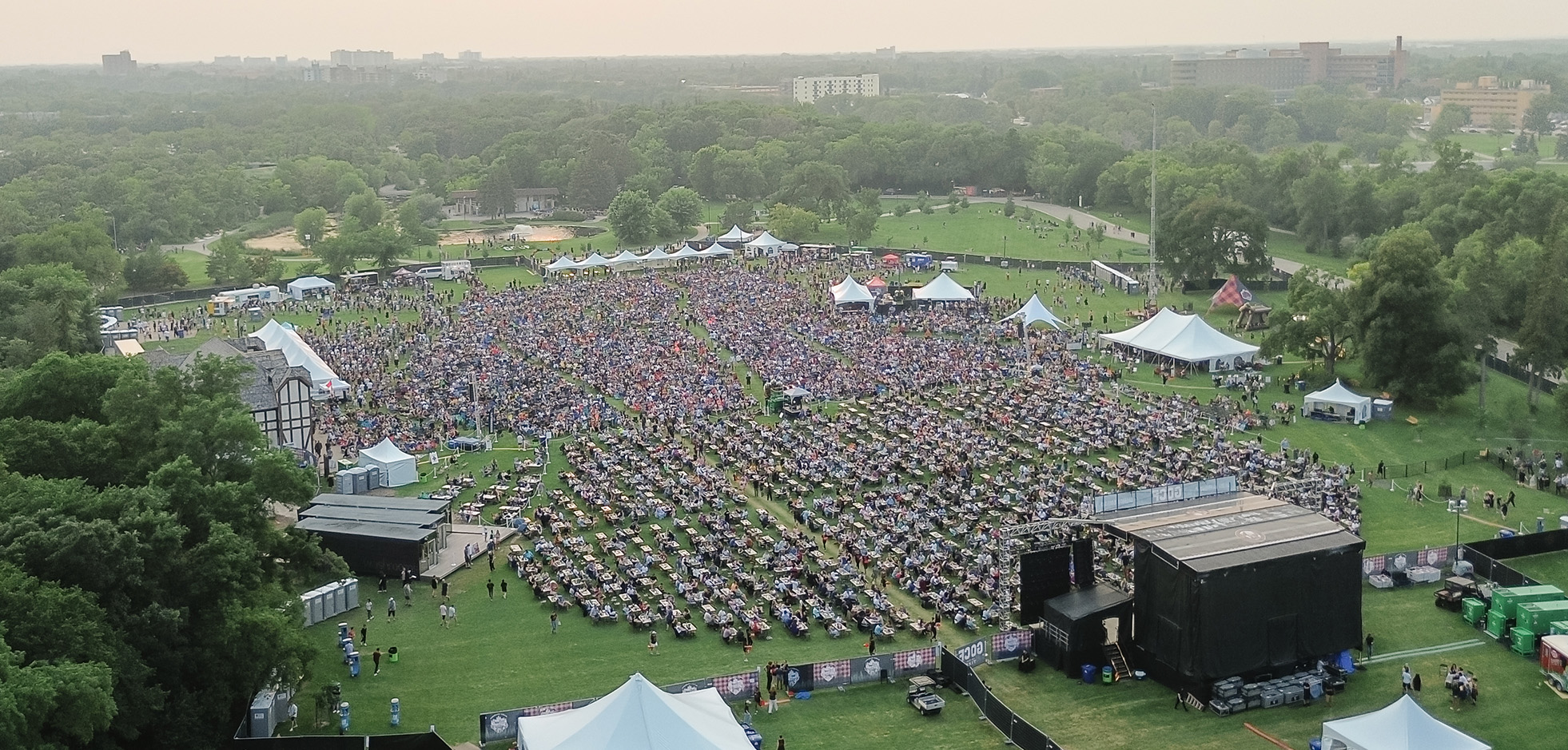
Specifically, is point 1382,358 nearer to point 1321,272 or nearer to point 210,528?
point 1321,272

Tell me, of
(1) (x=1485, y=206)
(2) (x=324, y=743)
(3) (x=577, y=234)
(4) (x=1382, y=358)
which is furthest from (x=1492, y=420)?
(3) (x=577, y=234)

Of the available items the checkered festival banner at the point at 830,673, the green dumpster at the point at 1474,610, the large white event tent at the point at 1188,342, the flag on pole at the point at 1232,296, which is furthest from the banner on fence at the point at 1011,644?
the flag on pole at the point at 1232,296

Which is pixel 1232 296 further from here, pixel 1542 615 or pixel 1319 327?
pixel 1542 615

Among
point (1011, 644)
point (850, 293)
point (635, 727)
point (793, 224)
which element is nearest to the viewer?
point (635, 727)

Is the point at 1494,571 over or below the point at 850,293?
below

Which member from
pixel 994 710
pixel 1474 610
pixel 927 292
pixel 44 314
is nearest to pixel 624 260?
Result: pixel 927 292

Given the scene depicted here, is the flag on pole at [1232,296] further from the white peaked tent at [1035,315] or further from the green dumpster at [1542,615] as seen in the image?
the green dumpster at [1542,615]

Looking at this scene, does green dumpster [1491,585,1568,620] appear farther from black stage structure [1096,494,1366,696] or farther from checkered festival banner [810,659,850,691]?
checkered festival banner [810,659,850,691]

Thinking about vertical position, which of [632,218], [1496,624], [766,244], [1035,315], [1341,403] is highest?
[632,218]
